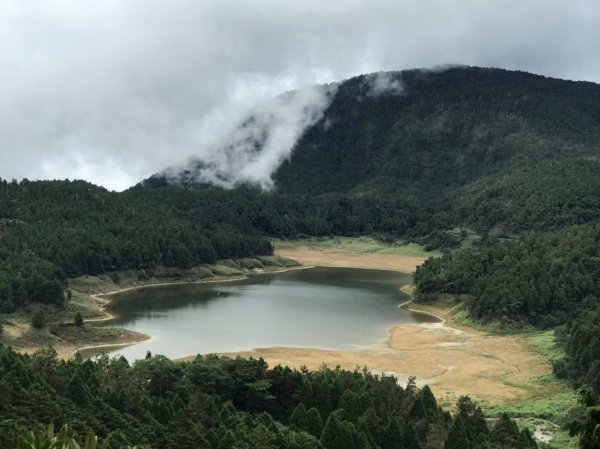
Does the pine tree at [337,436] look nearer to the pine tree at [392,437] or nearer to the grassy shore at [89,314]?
the pine tree at [392,437]

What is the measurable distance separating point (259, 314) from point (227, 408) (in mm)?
60749

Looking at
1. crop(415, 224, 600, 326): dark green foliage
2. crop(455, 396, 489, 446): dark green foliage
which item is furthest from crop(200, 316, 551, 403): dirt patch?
crop(455, 396, 489, 446): dark green foliage

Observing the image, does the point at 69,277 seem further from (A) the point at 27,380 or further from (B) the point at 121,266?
(A) the point at 27,380

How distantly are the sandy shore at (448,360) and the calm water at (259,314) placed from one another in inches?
160

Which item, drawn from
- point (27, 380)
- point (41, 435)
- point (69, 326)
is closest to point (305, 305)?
point (69, 326)

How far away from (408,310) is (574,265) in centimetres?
2545

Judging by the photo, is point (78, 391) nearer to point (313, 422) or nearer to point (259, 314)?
point (313, 422)

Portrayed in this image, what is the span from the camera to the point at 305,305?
117 m

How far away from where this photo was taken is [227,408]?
46.6 metres

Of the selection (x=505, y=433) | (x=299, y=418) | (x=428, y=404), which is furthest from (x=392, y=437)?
(x=428, y=404)

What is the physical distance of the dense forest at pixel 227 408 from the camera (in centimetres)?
4006

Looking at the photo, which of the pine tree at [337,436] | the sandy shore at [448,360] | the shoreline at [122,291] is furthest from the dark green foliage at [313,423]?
the shoreline at [122,291]

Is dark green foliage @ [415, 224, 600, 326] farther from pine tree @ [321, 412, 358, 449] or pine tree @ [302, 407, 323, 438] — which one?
pine tree @ [321, 412, 358, 449]

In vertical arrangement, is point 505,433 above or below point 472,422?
below
